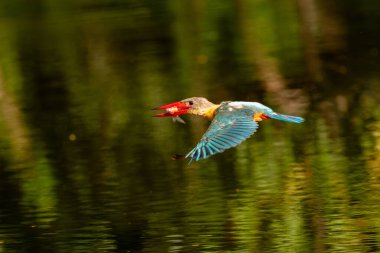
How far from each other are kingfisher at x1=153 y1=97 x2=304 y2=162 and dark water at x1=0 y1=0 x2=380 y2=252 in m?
0.93

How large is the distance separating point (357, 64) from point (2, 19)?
1528 centimetres

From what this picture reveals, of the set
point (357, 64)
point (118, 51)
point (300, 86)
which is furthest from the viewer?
point (118, 51)

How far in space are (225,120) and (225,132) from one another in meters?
0.20

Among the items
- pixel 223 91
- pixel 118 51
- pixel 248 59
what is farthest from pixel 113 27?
pixel 223 91

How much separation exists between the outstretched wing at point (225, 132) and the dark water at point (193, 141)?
929 millimetres

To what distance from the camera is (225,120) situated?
7.40 meters

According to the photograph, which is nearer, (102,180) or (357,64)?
(102,180)

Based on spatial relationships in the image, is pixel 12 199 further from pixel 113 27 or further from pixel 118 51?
pixel 113 27

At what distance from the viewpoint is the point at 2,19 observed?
28.6 meters

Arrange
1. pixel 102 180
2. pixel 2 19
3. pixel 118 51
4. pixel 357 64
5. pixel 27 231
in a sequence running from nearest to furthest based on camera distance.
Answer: pixel 27 231
pixel 102 180
pixel 357 64
pixel 118 51
pixel 2 19

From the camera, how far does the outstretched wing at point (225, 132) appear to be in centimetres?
692

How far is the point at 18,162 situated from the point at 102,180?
1.85m

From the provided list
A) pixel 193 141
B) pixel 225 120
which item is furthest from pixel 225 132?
pixel 193 141

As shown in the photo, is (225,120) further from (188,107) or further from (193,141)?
(193,141)
